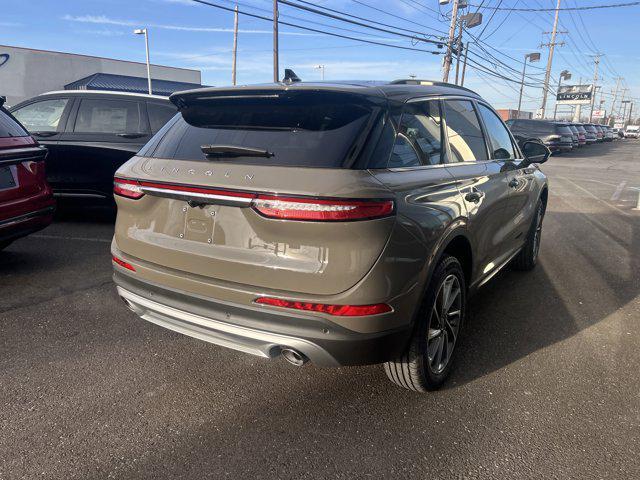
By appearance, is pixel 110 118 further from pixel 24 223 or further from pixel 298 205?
pixel 298 205

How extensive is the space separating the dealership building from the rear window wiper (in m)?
35.2

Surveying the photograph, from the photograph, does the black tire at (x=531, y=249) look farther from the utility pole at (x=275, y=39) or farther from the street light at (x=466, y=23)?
the street light at (x=466, y=23)

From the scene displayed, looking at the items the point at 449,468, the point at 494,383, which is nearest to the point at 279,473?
the point at 449,468

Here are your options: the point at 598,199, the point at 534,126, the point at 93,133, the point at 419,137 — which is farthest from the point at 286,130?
the point at 534,126

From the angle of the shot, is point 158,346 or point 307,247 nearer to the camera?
point 307,247

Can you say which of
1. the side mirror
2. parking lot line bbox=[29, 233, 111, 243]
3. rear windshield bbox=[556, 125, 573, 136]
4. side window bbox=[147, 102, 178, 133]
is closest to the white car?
rear windshield bbox=[556, 125, 573, 136]

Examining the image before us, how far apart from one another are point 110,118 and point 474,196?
5329 millimetres

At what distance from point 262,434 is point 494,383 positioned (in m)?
1.48

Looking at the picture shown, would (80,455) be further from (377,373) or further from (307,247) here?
(377,373)

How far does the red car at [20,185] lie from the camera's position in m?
4.31

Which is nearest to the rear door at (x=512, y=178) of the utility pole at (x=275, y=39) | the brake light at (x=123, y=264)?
the brake light at (x=123, y=264)

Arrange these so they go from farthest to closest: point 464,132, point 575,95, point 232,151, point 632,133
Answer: point 632,133 < point 575,95 < point 464,132 < point 232,151

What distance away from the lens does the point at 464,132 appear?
3.43m

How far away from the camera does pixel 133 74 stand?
151ft
